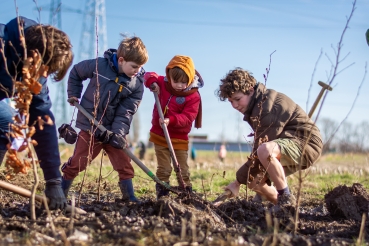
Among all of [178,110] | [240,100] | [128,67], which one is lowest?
[178,110]

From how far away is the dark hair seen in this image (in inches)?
121

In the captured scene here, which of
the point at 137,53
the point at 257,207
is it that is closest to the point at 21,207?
the point at 137,53

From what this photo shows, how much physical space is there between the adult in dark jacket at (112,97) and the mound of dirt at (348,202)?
181 cm

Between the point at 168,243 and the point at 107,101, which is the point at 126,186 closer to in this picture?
the point at 107,101

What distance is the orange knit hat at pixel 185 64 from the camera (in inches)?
187

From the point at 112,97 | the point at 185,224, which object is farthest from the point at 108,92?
the point at 185,224

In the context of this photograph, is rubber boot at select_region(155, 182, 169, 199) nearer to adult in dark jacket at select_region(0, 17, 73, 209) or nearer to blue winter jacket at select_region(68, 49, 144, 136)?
blue winter jacket at select_region(68, 49, 144, 136)

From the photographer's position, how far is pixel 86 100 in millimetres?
4539

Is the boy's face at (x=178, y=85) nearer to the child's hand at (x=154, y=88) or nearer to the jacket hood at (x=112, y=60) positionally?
the child's hand at (x=154, y=88)

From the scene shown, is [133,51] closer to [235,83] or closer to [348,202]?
[235,83]

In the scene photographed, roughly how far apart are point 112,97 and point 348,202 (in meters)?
2.32

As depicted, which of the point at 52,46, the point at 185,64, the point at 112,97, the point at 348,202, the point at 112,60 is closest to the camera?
the point at 52,46

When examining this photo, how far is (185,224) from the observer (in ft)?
9.87

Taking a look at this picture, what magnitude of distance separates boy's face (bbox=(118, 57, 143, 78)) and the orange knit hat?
1.65ft
